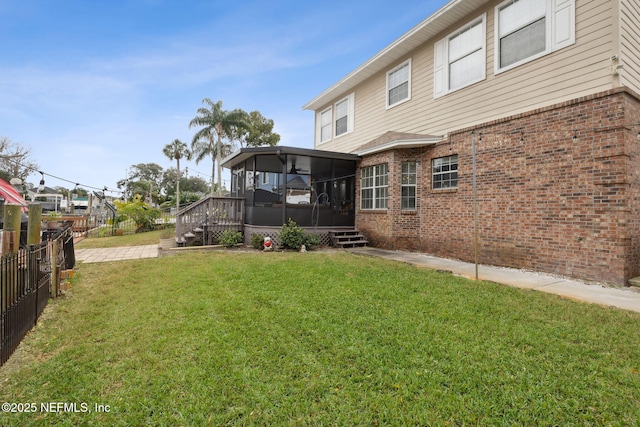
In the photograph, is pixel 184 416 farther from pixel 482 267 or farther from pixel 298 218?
pixel 298 218

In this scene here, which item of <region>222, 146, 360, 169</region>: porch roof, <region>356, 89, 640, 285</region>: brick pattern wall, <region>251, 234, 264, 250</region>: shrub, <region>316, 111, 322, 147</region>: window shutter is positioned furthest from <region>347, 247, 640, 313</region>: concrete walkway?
<region>316, 111, 322, 147</region>: window shutter

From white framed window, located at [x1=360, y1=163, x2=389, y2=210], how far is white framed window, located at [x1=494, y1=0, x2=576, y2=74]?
4120 mm

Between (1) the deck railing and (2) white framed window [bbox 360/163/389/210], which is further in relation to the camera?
(1) the deck railing

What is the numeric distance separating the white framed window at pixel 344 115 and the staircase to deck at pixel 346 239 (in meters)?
4.57

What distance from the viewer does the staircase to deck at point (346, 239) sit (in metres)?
10.2

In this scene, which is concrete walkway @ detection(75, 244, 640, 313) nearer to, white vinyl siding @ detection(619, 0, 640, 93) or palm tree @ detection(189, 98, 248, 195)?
white vinyl siding @ detection(619, 0, 640, 93)

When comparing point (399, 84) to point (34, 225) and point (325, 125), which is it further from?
point (34, 225)

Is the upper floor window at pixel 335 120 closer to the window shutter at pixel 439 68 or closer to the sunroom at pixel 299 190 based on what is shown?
the sunroom at pixel 299 190

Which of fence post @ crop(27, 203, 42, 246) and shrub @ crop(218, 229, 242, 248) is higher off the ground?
fence post @ crop(27, 203, 42, 246)

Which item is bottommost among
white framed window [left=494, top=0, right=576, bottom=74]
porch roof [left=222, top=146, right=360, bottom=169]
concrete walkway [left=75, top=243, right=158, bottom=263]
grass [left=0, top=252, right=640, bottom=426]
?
grass [left=0, top=252, right=640, bottom=426]

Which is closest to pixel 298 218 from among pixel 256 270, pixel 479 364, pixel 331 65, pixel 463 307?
pixel 256 270

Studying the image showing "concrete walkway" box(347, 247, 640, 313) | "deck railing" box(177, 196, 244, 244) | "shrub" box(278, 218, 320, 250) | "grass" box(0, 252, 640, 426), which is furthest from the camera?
"deck railing" box(177, 196, 244, 244)

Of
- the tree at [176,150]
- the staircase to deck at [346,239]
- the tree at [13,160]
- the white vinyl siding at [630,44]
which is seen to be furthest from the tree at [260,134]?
the white vinyl siding at [630,44]

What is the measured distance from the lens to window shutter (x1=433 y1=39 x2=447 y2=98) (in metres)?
8.70
